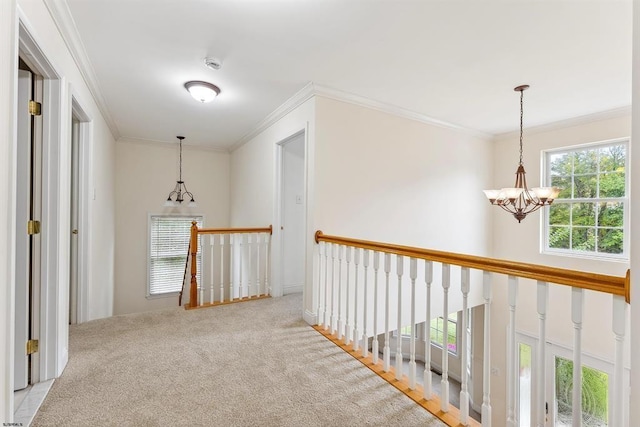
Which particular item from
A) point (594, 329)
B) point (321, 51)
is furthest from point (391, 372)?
point (594, 329)

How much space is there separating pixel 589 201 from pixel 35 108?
18.0ft

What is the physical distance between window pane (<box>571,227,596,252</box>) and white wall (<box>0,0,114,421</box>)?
5.31 meters

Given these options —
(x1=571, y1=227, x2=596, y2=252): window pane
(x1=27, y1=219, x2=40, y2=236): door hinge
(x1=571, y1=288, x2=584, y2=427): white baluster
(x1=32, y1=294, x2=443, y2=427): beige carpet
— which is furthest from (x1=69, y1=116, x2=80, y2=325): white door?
(x1=571, y1=227, x2=596, y2=252): window pane

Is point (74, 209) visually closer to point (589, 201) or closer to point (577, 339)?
point (577, 339)

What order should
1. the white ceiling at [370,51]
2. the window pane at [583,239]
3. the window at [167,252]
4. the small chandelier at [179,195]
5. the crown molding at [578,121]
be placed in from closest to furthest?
the white ceiling at [370,51] → the crown molding at [578,121] → the window pane at [583,239] → the window at [167,252] → the small chandelier at [179,195]

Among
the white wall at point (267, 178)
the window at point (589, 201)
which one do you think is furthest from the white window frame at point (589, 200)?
the white wall at point (267, 178)

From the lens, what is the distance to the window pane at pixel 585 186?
370 cm

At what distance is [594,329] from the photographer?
11.4 ft

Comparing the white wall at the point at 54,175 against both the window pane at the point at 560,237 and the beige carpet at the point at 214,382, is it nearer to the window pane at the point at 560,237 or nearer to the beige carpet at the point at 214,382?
the beige carpet at the point at 214,382

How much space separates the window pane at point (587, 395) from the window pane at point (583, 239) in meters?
1.43

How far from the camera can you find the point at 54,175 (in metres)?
1.85

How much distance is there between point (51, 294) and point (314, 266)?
1.94 metres

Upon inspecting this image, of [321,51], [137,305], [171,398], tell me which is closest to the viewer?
[171,398]

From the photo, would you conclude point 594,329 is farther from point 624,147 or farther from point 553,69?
point 553,69
